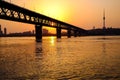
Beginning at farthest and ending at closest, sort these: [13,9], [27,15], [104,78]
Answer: [27,15] < [13,9] < [104,78]

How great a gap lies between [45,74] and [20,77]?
2256 mm

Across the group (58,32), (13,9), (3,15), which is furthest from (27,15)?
(58,32)

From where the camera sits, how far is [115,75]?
20516mm

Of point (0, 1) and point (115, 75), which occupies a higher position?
point (0, 1)

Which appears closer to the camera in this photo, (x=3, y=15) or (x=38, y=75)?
(x=38, y=75)

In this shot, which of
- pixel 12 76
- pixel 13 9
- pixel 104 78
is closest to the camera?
pixel 104 78

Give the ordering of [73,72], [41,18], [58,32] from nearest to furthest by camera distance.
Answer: [73,72]
[41,18]
[58,32]

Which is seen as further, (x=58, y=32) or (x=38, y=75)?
(x=58, y=32)

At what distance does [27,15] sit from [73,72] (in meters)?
90.1

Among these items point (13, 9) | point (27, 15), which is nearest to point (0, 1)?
point (13, 9)

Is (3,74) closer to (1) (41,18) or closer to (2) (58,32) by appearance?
(1) (41,18)

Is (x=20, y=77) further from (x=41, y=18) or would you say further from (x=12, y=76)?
(x=41, y=18)

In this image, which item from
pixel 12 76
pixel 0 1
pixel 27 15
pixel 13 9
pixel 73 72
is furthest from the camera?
pixel 27 15

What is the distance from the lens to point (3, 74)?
21891mm
